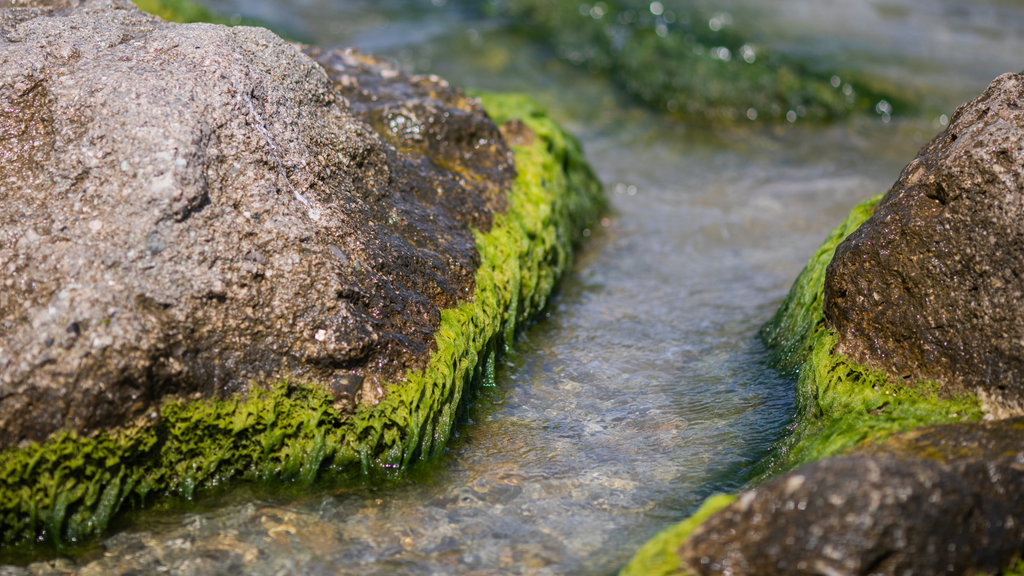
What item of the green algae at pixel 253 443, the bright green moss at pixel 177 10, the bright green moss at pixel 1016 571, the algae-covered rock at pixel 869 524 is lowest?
the green algae at pixel 253 443

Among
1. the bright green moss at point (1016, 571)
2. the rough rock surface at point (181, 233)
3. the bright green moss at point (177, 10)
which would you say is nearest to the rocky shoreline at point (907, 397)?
the bright green moss at point (1016, 571)

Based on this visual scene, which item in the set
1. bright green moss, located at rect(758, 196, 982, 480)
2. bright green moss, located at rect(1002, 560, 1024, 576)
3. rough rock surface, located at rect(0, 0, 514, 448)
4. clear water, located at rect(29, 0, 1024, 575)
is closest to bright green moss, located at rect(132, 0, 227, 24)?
clear water, located at rect(29, 0, 1024, 575)

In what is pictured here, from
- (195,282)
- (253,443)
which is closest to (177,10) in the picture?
(195,282)

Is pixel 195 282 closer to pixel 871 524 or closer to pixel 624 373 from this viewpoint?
pixel 624 373

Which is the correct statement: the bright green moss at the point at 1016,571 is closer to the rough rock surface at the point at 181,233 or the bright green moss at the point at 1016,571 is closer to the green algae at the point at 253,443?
the green algae at the point at 253,443

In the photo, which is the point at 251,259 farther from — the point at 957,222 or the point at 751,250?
the point at 751,250

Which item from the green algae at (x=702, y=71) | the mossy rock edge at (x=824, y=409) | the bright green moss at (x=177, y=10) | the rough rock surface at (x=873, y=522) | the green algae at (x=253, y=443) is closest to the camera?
the rough rock surface at (x=873, y=522)
